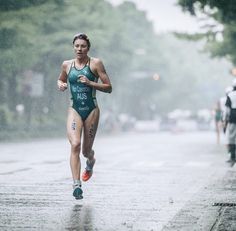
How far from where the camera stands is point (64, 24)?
55.6 meters

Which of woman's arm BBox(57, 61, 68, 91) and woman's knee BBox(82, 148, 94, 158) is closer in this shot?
woman's arm BBox(57, 61, 68, 91)

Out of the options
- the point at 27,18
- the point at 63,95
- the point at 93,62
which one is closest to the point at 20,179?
the point at 93,62

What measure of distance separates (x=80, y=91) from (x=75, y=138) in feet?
1.95

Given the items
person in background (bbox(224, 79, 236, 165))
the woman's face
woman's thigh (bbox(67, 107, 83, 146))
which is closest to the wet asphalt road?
woman's thigh (bbox(67, 107, 83, 146))

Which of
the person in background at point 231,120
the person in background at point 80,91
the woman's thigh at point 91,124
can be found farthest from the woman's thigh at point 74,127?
the person in background at point 231,120

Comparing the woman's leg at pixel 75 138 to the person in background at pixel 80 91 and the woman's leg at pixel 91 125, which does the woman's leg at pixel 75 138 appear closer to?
the person in background at pixel 80 91

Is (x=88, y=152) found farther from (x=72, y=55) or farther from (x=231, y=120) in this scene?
(x=72, y=55)

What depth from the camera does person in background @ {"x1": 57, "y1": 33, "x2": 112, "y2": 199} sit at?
1002cm

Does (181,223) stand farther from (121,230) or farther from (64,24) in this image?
(64,24)

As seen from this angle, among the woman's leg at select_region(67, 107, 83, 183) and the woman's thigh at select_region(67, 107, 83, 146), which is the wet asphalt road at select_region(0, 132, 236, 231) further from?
the woman's thigh at select_region(67, 107, 83, 146)

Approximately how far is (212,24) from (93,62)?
30.2m

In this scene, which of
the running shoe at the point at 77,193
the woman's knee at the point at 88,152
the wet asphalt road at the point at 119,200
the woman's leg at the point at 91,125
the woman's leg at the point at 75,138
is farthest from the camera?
the woman's knee at the point at 88,152

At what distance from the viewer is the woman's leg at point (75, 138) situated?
10000mm

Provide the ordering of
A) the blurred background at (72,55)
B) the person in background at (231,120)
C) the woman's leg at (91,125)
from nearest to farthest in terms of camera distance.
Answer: the woman's leg at (91,125)
the person in background at (231,120)
the blurred background at (72,55)
